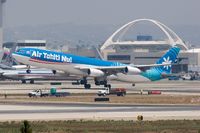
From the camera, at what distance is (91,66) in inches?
5901

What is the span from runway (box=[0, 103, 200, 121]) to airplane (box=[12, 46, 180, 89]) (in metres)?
47.7

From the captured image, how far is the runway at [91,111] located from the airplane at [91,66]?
47.7m

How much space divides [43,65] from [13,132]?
8341 centimetres

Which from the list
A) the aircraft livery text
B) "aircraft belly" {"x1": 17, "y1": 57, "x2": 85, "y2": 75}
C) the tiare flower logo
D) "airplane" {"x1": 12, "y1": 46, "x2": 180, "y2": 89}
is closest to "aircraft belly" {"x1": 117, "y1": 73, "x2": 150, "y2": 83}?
"airplane" {"x1": 12, "y1": 46, "x2": 180, "y2": 89}

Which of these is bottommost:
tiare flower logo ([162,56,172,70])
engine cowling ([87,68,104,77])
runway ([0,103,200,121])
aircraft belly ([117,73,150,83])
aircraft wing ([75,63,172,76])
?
runway ([0,103,200,121])

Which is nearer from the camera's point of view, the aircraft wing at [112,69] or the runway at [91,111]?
the runway at [91,111]

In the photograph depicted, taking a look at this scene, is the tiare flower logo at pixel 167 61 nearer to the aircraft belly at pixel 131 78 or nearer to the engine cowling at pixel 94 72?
the aircraft belly at pixel 131 78

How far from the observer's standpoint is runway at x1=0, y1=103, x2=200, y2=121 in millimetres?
77125

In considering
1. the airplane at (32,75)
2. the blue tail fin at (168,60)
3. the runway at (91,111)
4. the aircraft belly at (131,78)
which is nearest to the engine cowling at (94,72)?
the aircraft belly at (131,78)

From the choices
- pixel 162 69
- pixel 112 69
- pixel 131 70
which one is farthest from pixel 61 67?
pixel 162 69

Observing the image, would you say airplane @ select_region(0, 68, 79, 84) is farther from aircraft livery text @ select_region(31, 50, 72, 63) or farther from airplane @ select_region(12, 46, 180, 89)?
aircraft livery text @ select_region(31, 50, 72, 63)

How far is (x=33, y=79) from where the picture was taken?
192875 mm

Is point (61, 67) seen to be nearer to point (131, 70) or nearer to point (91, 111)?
point (131, 70)

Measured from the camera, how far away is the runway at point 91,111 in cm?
7712
